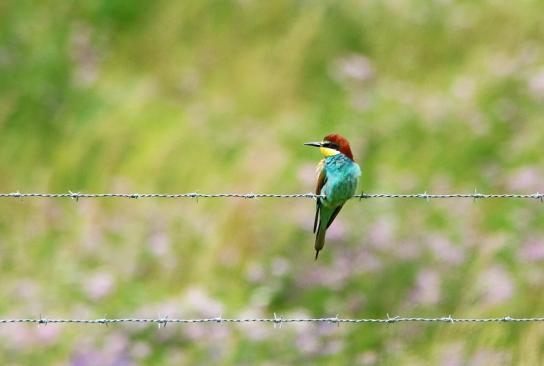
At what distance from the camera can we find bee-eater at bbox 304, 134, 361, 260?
4090 mm

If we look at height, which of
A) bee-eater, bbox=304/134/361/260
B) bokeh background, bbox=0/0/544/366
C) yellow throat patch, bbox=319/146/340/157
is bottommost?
bee-eater, bbox=304/134/361/260

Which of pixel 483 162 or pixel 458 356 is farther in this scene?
pixel 483 162

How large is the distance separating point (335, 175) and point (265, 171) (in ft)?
9.85

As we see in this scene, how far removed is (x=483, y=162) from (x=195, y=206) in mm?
2130

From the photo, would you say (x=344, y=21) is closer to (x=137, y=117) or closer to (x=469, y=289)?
(x=137, y=117)

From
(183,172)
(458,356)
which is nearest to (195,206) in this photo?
(183,172)

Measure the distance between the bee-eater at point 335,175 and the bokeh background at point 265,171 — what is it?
117 centimetres

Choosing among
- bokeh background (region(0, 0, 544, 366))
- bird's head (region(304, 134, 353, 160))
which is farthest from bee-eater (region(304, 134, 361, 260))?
bokeh background (region(0, 0, 544, 366))

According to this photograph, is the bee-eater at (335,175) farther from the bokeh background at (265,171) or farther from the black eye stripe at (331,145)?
the bokeh background at (265,171)

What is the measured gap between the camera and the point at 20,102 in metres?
7.71

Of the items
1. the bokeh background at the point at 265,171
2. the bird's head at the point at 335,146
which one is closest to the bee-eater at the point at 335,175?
the bird's head at the point at 335,146

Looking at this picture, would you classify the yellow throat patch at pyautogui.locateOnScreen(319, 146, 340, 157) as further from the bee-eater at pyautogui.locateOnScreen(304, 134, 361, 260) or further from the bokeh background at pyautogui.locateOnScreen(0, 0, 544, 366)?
the bokeh background at pyautogui.locateOnScreen(0, 0, 544, 366)

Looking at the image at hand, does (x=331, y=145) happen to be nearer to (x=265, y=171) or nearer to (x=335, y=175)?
(x=335, y=175)

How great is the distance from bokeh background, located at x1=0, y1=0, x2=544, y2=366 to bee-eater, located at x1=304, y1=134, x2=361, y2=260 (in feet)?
3.85
